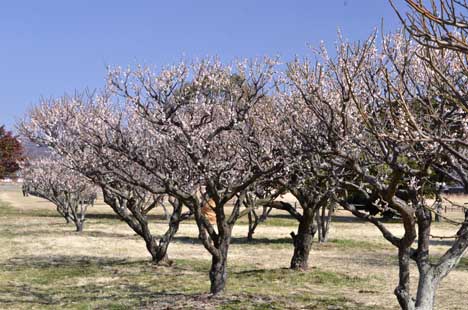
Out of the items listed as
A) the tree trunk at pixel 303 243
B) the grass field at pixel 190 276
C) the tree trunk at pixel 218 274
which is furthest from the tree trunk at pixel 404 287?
the tree trunk at pixel 303 243

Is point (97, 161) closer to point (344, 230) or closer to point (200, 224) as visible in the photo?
point (200, 224)

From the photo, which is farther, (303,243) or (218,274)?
(303,243)

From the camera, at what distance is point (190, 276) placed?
15.9m

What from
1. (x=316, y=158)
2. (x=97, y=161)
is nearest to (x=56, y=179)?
(x=97, y=161)

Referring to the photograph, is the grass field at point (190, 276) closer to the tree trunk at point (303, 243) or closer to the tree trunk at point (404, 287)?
the tree trunk at point (303, 243)

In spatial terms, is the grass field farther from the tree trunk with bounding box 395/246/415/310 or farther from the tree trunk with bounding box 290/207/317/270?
the tree trunk with bounding box 395/246/415/310

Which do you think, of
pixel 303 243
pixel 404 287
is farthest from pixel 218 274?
pixel 303 243

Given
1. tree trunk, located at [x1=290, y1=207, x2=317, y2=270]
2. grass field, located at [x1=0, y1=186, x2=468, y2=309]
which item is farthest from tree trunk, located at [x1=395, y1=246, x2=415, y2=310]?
tree trunk, located at [x1=290, y1=207, x2=317, y2=270]

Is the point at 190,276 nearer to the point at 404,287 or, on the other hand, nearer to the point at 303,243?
the point at 303,243

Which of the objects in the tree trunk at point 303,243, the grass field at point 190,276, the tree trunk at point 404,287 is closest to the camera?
the tree trunk at point 404,287

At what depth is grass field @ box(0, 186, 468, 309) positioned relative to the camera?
12.1m

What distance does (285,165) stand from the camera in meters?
11.4

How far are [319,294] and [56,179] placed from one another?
23379mm

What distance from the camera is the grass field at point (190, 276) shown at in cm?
1212
